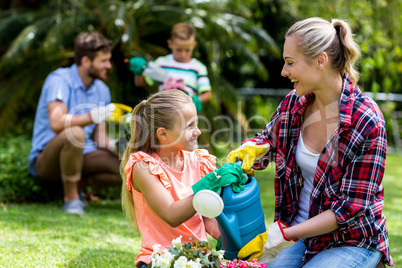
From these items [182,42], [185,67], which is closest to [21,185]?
[185,67]

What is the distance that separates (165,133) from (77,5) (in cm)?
603

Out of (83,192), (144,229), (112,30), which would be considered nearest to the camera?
(144,229)

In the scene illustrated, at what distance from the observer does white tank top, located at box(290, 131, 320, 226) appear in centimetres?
240

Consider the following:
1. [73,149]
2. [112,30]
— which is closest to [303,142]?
Answer: [73,149]

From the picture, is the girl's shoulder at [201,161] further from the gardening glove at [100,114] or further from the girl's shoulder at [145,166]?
the gardening glove at [100,114]

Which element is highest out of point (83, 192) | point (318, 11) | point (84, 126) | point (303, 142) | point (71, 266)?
point (318, 11)

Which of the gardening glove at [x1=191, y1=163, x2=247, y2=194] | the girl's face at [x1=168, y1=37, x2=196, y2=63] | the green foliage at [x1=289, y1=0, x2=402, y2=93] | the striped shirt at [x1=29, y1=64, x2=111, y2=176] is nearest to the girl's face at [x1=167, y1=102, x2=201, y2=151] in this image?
the gardening glove at [x1=191, y1=163, x2=247, y2=194]

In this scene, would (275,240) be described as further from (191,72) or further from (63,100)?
(191,72)

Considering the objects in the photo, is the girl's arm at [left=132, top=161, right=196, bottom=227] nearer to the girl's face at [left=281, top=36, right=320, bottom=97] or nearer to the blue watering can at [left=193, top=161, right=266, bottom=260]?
the blue watering can at [left=193, top=161, right=266, bottom=260]

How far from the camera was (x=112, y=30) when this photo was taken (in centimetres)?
621

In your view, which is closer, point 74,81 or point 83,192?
point 74,81

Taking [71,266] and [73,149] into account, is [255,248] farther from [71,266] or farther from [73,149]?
[73,149]

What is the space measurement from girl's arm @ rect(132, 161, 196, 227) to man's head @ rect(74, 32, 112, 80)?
247cm

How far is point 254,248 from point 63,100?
2.68 metres
